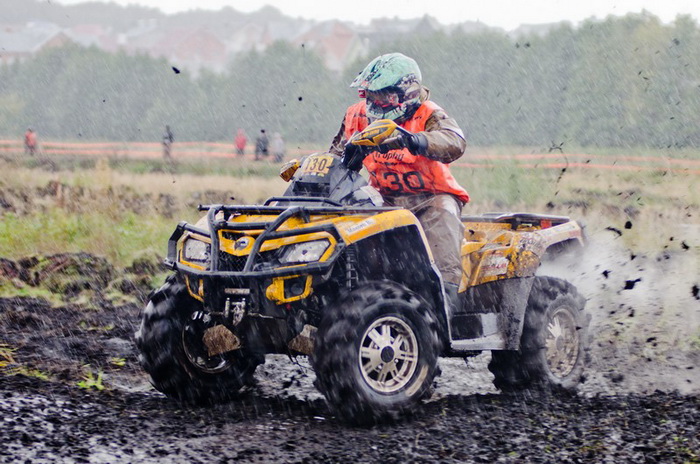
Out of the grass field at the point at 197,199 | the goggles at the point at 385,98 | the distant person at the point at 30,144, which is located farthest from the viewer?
the distant person at the point at 30,144

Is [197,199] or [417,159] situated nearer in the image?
[417,159]

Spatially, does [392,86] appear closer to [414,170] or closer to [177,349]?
[414,170]

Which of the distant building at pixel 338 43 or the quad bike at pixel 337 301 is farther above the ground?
the distant building at pixel 338 43

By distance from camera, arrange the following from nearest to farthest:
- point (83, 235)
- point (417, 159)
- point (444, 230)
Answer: point (444, 230) < point (417, 159) < point (83, 235)

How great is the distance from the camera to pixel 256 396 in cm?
679

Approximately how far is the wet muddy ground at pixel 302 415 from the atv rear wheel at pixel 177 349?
0.14 metres

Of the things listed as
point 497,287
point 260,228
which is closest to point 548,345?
point 497,287

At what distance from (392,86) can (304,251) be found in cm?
154

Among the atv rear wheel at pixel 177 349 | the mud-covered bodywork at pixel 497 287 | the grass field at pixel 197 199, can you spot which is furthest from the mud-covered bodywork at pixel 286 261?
the grass field at pixel 197 199

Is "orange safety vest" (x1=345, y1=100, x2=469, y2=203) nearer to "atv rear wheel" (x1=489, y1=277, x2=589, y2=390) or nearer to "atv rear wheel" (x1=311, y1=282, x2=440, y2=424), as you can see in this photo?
"atv rear wheel" (x1=489, y1=277, x2=589, y2=390)

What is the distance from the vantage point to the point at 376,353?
5812 mm

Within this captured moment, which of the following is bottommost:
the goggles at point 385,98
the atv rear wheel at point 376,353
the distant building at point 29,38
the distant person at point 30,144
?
the atv rear wheel at point 376,353

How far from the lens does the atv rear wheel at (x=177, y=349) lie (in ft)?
20.3

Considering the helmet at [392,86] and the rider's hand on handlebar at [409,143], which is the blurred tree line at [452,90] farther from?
the rider's hand on handlebar at [409,143]
